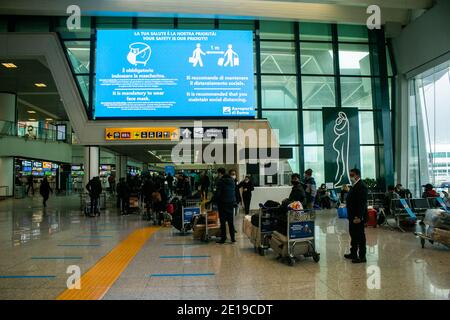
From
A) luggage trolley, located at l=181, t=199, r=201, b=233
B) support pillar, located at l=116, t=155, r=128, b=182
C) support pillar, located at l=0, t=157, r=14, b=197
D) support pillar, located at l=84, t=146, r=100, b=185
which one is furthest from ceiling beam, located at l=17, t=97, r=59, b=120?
luggage trolley, located at l=181, t=199, r=201, b=233

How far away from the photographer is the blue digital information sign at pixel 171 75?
1562cm

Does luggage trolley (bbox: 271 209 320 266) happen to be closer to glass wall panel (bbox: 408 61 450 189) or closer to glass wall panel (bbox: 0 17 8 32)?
glass wall panel (bbox: 408 61 450 189)

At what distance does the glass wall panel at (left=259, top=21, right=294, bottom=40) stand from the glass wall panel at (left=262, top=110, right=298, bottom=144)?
4142 millimetres

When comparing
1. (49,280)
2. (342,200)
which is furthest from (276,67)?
(49,280)

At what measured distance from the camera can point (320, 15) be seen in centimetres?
1852

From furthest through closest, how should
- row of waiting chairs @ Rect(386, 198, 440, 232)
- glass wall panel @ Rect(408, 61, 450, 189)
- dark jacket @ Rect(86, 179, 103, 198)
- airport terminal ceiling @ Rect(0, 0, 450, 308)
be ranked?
1. glass wall panel @ Rect(408, 61, 450, 189)
2. dark jacket @ Rect(86, 179, 103, 198)
3. row of waiting chairs @ Rect(386, 198, 440, 232)
4. airport terminal ceiling @ Rect(0, 0, 450, 308)

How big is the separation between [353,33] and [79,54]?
14.6m

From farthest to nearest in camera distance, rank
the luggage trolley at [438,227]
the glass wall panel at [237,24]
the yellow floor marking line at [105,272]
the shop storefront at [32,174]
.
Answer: the shop storefront at [32,174], the glass wall panel at [237,24], the luggage trolley at [438,227], the yellow floor marking line at [105,272]

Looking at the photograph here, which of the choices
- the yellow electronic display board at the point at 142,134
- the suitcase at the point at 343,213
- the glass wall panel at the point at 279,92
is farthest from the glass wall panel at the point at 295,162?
the yellow electronic display board at the point at 142,134

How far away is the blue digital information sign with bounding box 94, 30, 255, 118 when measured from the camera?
615 inches

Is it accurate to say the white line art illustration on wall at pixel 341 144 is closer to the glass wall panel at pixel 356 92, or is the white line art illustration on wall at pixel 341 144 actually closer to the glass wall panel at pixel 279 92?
the glass wall panel at pixel 279 92

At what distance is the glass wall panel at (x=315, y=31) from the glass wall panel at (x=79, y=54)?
439 inches

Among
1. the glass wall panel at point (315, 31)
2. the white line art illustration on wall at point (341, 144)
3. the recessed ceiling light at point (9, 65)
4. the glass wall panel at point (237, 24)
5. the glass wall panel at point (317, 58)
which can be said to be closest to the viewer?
the white line art illustration on wall at point (341, 144)

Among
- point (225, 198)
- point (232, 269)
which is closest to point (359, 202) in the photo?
point (232, 269)
